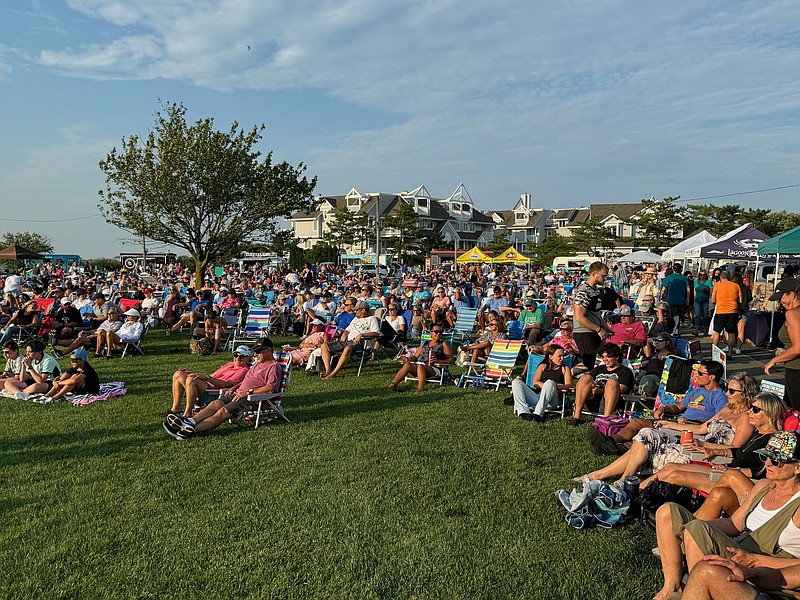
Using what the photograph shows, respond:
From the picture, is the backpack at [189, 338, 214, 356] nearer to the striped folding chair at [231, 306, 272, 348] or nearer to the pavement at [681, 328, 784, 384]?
the striped folding chair at [231, 306, 272, 348]

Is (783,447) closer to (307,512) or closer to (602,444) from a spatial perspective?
(602,444)

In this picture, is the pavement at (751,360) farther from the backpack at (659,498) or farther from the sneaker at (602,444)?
the backpack at (659,498)

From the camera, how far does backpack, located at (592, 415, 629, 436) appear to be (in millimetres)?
6250

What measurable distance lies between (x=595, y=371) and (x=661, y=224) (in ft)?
139

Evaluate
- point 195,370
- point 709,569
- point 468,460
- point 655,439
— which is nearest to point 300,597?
point 709,569

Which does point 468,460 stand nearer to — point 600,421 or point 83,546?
point 600,421

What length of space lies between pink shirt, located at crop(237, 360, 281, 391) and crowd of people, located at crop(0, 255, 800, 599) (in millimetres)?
17

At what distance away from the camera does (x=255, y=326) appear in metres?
13.3

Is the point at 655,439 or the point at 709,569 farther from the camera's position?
the point at 655,439

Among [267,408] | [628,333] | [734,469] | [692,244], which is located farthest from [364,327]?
[692,244]

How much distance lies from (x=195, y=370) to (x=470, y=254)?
25.1 m

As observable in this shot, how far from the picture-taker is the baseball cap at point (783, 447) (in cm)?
330

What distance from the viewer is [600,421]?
6.37 metres

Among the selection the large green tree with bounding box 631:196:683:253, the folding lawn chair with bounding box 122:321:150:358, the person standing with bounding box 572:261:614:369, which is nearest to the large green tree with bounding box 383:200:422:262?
the large green tree with bounding box 631:196:683:253
